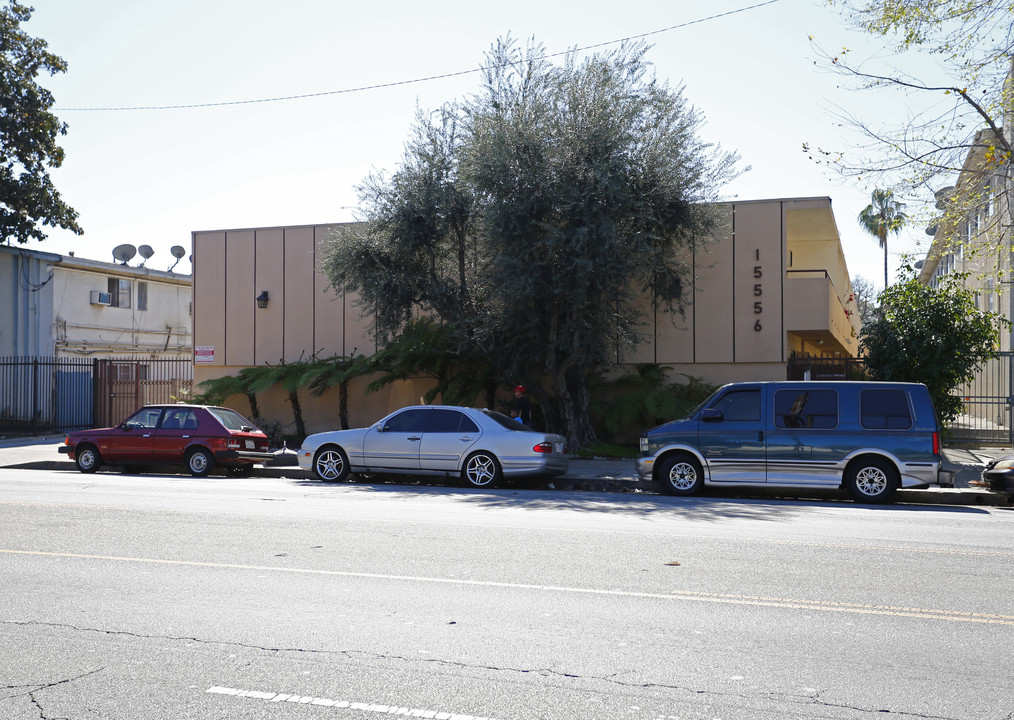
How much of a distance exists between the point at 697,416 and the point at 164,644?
10045 millimetres

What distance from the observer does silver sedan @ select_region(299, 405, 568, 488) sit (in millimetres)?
15133

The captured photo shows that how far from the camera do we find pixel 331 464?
1622 cm

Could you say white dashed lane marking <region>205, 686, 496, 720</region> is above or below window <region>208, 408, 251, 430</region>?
below

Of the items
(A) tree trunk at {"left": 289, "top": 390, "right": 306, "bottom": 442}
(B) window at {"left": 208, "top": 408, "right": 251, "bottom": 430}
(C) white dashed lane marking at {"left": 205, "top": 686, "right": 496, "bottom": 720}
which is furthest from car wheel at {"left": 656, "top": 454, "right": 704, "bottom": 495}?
(A) tree trunk at {"left": 289, "top": 390, "right": 306, "bottom": 442}

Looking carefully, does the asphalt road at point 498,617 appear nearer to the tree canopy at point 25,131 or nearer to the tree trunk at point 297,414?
the tree trunk at point 297,414

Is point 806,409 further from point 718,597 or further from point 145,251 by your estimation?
point 145,251

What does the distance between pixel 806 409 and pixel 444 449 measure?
5757 millimetres

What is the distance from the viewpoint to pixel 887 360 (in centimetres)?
1909

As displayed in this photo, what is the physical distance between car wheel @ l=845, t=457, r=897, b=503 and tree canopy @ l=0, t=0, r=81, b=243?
2875cm

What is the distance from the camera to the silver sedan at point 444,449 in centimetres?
1513

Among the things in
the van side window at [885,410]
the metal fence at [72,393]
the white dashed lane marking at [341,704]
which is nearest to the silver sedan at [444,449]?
the van side window at [885,410]

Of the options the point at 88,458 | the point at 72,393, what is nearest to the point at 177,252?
the point at 72,393

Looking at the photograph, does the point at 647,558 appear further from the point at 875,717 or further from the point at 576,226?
the point at 576,226

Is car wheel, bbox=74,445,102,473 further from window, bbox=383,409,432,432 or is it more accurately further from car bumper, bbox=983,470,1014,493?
car bumper, bbox=983,470,1014,493
